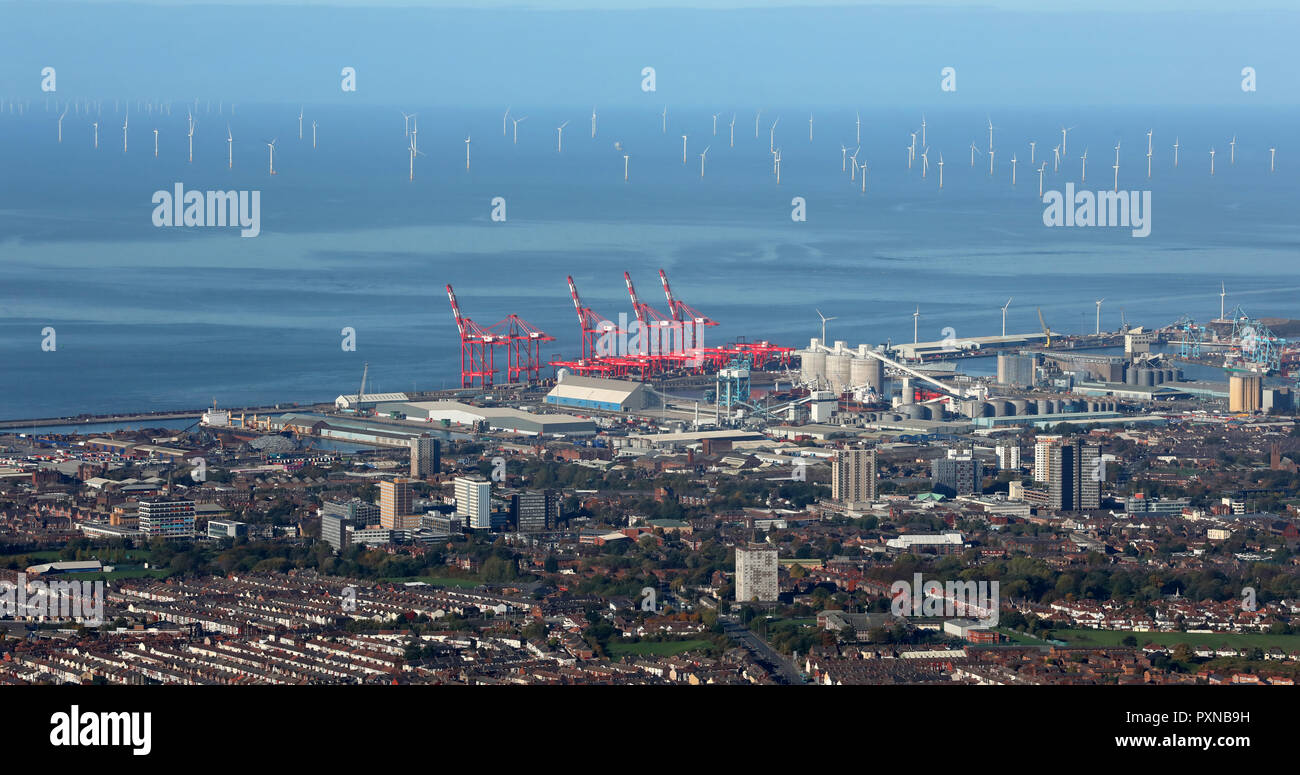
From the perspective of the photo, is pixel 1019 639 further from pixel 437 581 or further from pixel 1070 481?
pixel 1070 481

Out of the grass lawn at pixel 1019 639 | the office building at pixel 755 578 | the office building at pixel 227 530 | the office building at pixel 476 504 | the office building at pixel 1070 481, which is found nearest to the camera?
the grass lawn at pixel 1019 639

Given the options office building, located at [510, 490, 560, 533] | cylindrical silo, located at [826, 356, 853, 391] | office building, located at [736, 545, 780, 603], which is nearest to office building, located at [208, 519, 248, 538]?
office building, located at [510, 490, 560, 533]

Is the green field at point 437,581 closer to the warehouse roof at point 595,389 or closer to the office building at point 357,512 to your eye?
the office building at point 357,512

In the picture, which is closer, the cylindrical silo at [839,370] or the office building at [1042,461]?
the office building at [1042,461]

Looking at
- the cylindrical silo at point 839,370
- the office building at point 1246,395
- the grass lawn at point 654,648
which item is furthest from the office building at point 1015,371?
the grass lawn at point 654,648

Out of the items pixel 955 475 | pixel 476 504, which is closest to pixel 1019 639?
pixel 476 504

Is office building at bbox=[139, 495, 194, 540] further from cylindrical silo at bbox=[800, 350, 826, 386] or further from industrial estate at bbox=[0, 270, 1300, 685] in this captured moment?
cylindrical silo at bbox=[800, 350, 826, 386]
